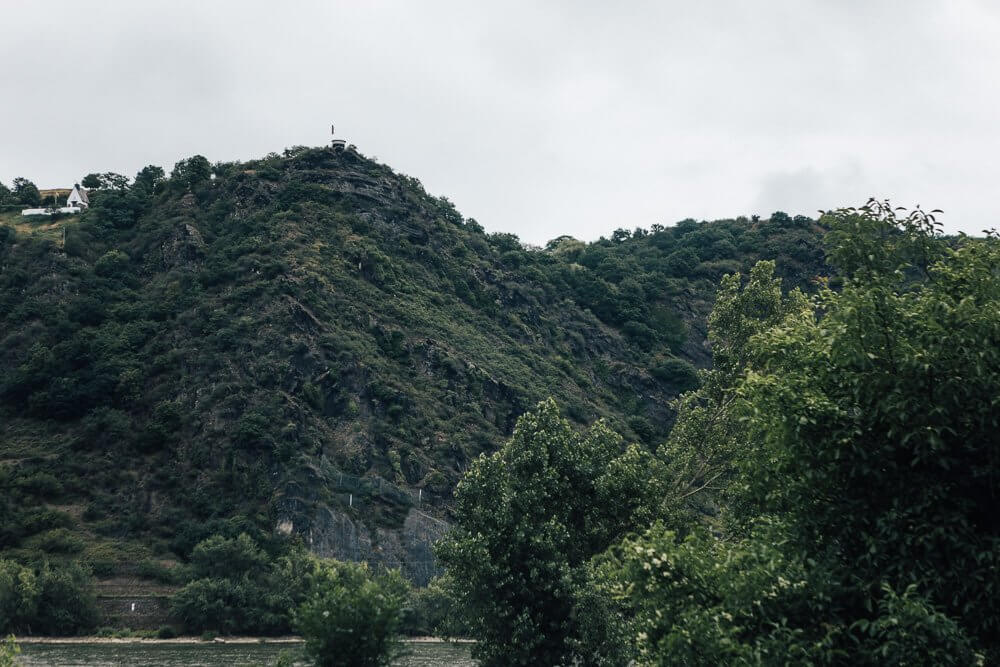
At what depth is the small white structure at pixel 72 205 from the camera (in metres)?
124

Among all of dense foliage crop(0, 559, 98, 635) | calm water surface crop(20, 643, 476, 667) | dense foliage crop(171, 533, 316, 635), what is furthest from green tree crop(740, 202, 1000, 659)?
dense foliage crop(0, 559, 98, 635)

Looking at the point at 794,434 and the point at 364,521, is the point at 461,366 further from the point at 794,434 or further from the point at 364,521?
the point at 794,434

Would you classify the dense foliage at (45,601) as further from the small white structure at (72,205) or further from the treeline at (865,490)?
the small white structure at (72,205)

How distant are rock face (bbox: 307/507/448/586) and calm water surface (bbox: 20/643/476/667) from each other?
12.3 metres

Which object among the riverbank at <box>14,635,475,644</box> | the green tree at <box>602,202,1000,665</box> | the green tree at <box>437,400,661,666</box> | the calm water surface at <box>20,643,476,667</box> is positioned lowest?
the riverbank at <box>14,635,475,644</box>

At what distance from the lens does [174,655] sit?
53062 millimetres

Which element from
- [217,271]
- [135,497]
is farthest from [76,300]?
[135,497]

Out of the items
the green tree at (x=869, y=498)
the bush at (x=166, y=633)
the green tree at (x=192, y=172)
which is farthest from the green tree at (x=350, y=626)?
the green tree at (x=192, y=172)

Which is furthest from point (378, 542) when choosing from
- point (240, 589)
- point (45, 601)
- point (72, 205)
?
point (72, 205)

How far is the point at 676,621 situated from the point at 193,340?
8676cm

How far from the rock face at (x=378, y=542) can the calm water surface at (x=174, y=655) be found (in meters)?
12.3

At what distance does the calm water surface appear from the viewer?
4847cm

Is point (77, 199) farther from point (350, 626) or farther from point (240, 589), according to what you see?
point (350, 626)

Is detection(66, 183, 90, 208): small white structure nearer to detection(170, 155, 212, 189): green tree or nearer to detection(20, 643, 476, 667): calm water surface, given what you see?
detection(170, 155, 212, 189): green tree
